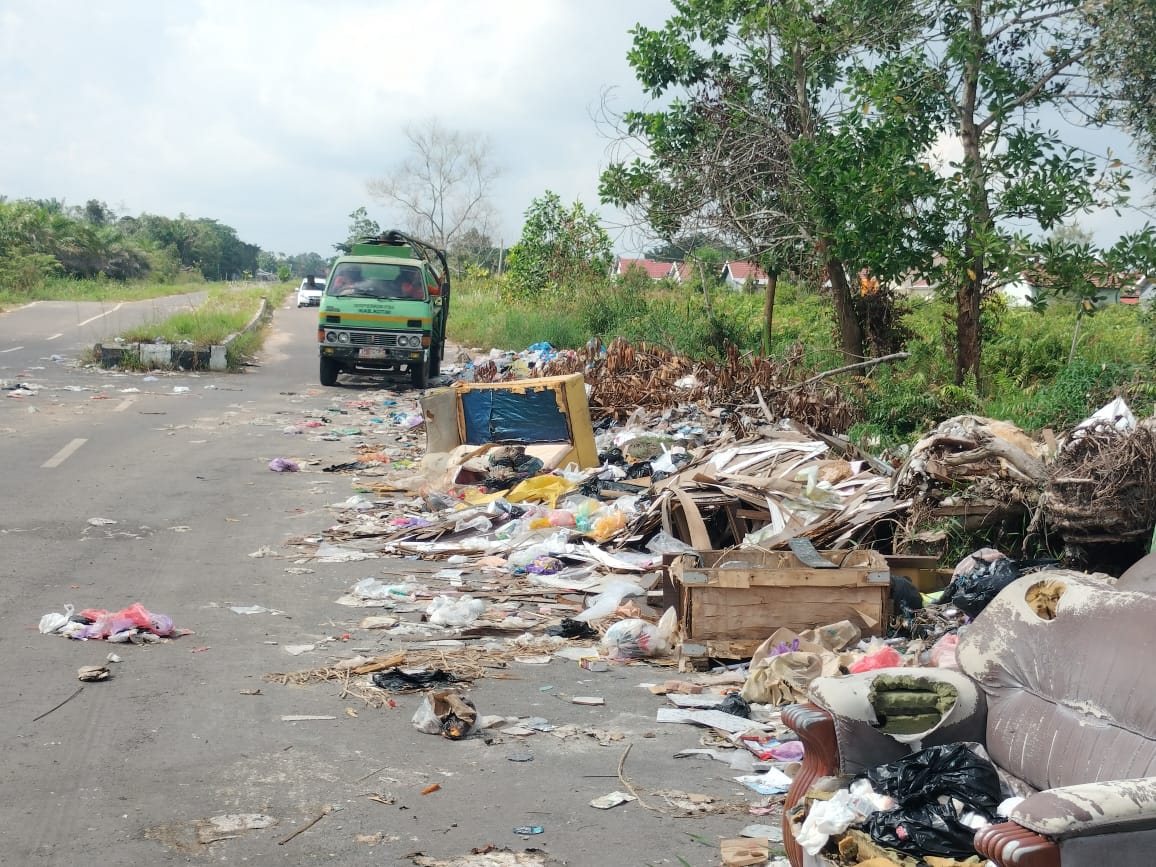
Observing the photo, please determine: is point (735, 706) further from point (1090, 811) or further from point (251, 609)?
point (251, 609)

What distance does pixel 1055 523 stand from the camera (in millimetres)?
6895

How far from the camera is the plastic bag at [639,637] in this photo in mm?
6242

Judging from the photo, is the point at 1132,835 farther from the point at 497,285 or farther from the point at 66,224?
the point at 66,224

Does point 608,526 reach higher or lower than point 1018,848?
lower

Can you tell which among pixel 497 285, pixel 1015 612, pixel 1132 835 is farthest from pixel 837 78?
pixel 497 285

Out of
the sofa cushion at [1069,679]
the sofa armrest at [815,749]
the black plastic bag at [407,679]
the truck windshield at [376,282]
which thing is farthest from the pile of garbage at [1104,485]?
the truck windshield at [376,282]

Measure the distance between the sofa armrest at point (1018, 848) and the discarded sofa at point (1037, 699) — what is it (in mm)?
391

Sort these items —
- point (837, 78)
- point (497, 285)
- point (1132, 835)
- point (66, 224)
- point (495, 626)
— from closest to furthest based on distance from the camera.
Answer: point (1132, 835), point (495, 626), point (837, 78), point (497, 285), point (66, 224)

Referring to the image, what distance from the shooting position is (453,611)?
676 cm

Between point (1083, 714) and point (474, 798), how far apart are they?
7.26 ft

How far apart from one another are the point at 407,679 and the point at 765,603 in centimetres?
204

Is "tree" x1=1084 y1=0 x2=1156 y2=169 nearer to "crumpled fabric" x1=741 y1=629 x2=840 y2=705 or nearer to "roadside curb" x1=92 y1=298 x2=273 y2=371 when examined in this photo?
"crumpled fabric" x1=741 y1=629 x2=840 y2=705

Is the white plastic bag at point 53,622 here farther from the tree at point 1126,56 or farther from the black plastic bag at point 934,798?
the tree at point 1126,56

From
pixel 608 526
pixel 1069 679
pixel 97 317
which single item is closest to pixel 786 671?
pixel 1069 679
